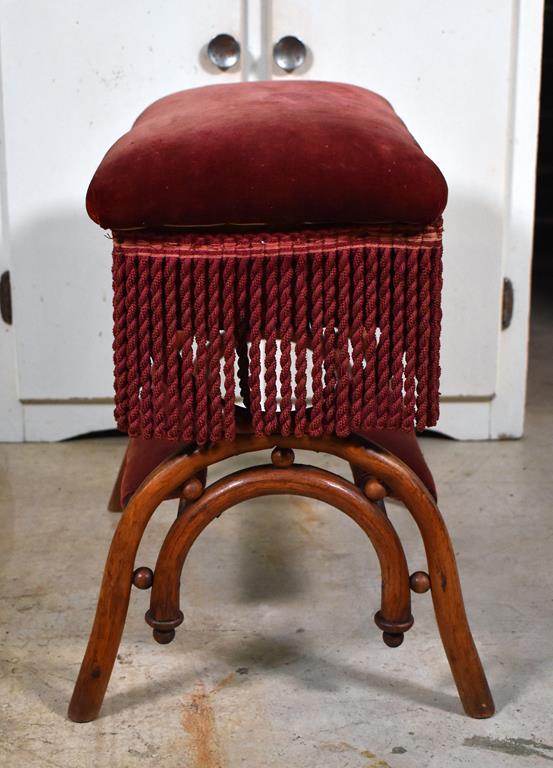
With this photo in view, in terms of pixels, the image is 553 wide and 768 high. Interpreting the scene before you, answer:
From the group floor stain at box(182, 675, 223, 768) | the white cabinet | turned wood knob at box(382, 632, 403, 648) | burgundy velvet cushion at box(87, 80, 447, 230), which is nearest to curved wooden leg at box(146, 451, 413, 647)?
turned wood knob at box(382, 632, 403, 648)

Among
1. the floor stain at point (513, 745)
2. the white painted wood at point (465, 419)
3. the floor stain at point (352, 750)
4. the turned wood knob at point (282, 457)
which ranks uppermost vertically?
the turned wood knob at point (282, 457)

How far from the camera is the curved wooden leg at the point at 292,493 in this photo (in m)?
1.12

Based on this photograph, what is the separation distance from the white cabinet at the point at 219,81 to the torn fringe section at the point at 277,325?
3.38 ft

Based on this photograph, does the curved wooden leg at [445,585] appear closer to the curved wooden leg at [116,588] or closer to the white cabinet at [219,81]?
the curved wooden leg at [116,588]

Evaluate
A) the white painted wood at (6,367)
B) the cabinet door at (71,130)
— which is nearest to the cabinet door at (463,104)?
the cabinet door at (71,130)

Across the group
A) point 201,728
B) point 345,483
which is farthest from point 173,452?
point 201,728

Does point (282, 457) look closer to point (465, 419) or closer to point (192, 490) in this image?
point (192, 490)

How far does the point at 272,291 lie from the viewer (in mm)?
1022

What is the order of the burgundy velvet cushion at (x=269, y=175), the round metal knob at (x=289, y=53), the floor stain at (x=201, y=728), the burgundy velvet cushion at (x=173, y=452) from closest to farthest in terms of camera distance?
the burgundy velvet cushion at (x=269, y=175)
the floor stain at (x=201, y=728)
the burgundy velvet cushion at (x=173, y=452)
the round metal knob at (x=289, y=53)

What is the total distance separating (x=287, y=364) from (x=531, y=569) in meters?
0.70

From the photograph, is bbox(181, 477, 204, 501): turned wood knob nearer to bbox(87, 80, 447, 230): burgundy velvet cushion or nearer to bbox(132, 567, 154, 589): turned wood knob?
bbox(132, 567, 154, 589): turned wood knob

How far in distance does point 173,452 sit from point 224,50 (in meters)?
1.04

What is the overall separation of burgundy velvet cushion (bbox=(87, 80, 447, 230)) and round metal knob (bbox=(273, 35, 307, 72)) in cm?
94

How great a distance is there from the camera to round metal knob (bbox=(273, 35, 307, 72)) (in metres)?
1.94
